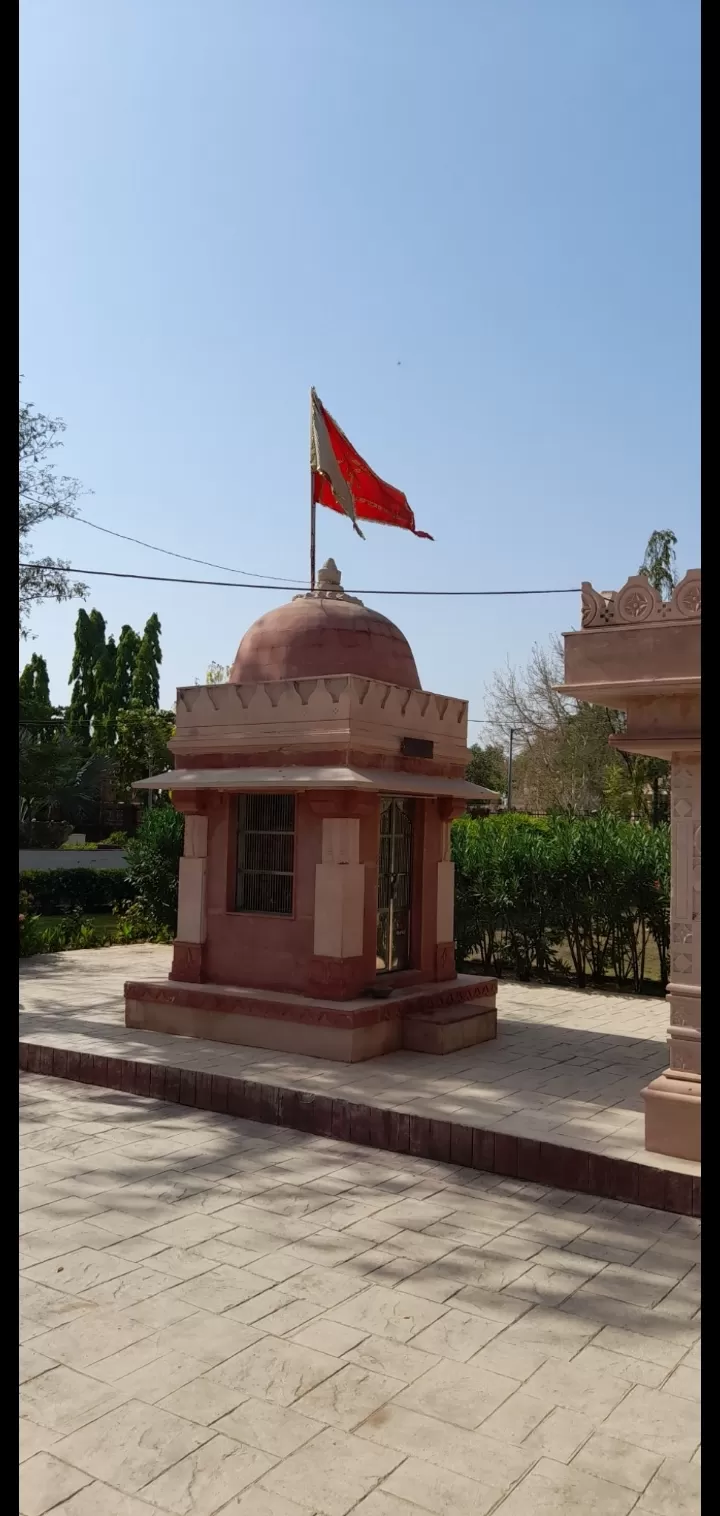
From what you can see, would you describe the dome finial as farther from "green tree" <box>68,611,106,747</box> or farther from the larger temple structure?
"green tree" <box>68,611,106,747</box>

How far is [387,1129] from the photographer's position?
7035mm

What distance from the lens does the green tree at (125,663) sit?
173 feet

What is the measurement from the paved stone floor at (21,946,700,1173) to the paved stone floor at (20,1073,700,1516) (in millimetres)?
624

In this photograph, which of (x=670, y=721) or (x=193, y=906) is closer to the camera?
(x=670, y=721)

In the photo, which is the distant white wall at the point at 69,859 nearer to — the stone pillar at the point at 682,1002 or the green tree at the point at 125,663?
the green tree at the point at 125,663

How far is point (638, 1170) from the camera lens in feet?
19.8

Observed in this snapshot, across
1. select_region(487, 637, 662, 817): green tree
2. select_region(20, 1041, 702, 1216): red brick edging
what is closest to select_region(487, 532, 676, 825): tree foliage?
select_region(487, 637, 662, 817): green tree

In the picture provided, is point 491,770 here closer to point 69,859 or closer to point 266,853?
point 69,859

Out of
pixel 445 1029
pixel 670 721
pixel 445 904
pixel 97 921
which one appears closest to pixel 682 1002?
pixel 670 721

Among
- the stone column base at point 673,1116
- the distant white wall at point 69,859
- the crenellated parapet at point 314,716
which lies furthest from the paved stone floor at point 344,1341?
the distant white wall at point 69,859

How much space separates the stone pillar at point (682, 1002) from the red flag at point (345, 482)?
5965 millimetres

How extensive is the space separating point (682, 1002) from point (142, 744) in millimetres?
31134
